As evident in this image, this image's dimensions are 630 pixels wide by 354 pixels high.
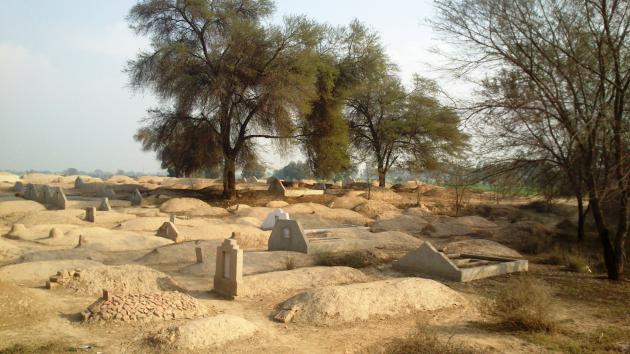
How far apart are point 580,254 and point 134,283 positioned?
10.8 meters

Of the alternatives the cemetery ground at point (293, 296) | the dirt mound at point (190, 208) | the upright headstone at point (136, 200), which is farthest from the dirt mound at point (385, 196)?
the cemetery ground at point (293, 296)

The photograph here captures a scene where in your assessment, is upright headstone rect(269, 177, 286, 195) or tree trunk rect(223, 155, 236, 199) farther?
upright headstone rect(269, 177, 286, 195)

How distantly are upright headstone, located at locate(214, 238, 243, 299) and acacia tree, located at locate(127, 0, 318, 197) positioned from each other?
55.3 ft

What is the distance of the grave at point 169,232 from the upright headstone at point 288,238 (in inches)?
148

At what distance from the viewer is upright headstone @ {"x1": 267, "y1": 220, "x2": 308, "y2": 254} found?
1416cm

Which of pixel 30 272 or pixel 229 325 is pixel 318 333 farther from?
pixel 30 272

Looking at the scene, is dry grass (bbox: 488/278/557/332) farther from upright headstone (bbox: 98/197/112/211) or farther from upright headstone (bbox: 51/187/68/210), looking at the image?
upright headstone (bbox: 51/187/68/210)

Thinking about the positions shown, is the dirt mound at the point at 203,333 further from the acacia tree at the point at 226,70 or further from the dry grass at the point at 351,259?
the acacia tree at the point at 226,70

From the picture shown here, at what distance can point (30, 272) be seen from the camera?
11195mm

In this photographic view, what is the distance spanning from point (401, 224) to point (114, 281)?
45.9 feet

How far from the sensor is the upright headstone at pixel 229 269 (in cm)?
972

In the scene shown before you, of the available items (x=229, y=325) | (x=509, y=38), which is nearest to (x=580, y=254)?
(x=509, y=38)

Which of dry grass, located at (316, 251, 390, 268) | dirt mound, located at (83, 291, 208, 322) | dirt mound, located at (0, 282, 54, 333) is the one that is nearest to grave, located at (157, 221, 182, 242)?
dry grass, located at (316, 251, 390, 268)

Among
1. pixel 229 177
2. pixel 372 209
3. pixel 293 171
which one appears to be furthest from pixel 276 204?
pixel 293 171
